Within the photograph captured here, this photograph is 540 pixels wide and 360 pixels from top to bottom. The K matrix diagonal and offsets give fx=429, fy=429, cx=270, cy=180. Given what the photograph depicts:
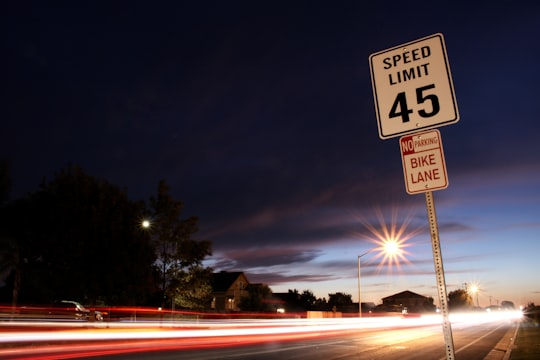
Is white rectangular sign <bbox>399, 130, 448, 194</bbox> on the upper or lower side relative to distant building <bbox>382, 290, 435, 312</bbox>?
upper

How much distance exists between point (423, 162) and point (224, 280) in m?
74.4

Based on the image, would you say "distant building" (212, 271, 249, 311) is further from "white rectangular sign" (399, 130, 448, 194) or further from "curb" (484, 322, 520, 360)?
"white rectangular sign" (399, 130, 448, 194)

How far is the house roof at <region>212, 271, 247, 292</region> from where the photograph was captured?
73.4m

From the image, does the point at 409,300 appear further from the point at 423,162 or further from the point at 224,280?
the point at 423,162

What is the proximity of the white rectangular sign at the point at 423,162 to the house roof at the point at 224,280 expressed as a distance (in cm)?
7160

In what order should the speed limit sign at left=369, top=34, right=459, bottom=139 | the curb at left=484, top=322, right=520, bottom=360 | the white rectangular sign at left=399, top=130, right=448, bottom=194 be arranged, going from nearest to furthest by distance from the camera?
the white rectangular sign at left=399, top=130, right=448, bottom=194 < the speed limit sign at left=369, top=34, right=459, bottom=139 < the curb at left=484, top=322, right=520, bottom=360

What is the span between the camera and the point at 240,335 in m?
25.4

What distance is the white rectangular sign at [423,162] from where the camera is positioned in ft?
11.1

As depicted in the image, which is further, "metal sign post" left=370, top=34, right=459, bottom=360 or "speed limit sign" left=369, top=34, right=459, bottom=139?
"speed limit sign" left=369, top=34, right=459, bottom=139

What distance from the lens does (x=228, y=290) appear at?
7275 cm

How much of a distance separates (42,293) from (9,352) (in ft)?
53.1

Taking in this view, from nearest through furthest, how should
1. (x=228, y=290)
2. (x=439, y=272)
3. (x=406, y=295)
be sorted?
1. (x=439, y=272)
2. (x=228, y=290)
3. (x=406, y=295)

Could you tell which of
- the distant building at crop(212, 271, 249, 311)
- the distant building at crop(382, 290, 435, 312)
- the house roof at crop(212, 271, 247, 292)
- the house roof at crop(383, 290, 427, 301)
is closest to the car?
the distant building at crop(212, 271, 249, 311)

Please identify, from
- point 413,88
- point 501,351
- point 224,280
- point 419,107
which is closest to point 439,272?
point 419,107
